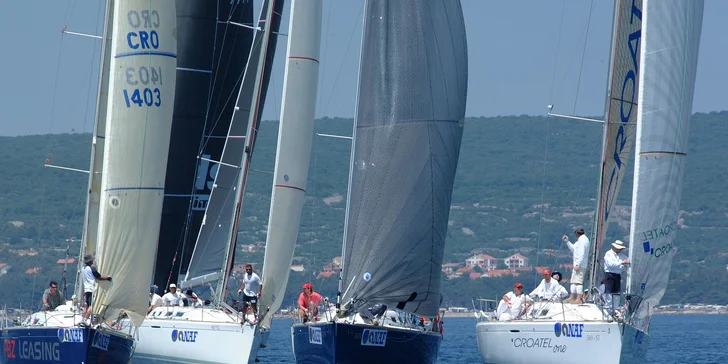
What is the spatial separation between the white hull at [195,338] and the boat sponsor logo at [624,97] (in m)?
7.41

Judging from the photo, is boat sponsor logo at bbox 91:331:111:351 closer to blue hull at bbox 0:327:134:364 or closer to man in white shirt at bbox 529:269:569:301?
blue hull at bbox 0:327:134:364

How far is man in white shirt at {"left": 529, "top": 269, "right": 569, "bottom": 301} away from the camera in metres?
25.8

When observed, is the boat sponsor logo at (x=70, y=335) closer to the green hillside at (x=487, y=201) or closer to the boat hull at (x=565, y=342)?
the boat hull at (x=565, y=342)

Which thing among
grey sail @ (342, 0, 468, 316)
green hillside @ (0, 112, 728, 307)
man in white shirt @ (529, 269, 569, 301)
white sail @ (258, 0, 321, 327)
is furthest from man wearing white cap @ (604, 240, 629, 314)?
green hillside @ (0, 112, 728, 307)

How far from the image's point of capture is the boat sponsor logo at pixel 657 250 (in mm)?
25406

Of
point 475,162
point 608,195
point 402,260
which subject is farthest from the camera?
point 475,162

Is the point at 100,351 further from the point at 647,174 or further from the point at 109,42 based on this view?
the point at 647,174

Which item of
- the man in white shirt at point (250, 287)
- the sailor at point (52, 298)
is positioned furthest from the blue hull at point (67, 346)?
the man in white shirt at point (250, 287)

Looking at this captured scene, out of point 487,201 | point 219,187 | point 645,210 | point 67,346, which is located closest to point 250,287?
point 219,187

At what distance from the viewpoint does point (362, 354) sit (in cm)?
2359

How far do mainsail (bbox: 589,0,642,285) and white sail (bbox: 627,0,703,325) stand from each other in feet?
4.45

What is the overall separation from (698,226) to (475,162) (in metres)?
30.4

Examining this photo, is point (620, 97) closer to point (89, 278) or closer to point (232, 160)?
point (232, 160)

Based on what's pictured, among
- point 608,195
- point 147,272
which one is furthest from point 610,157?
point 147,272
